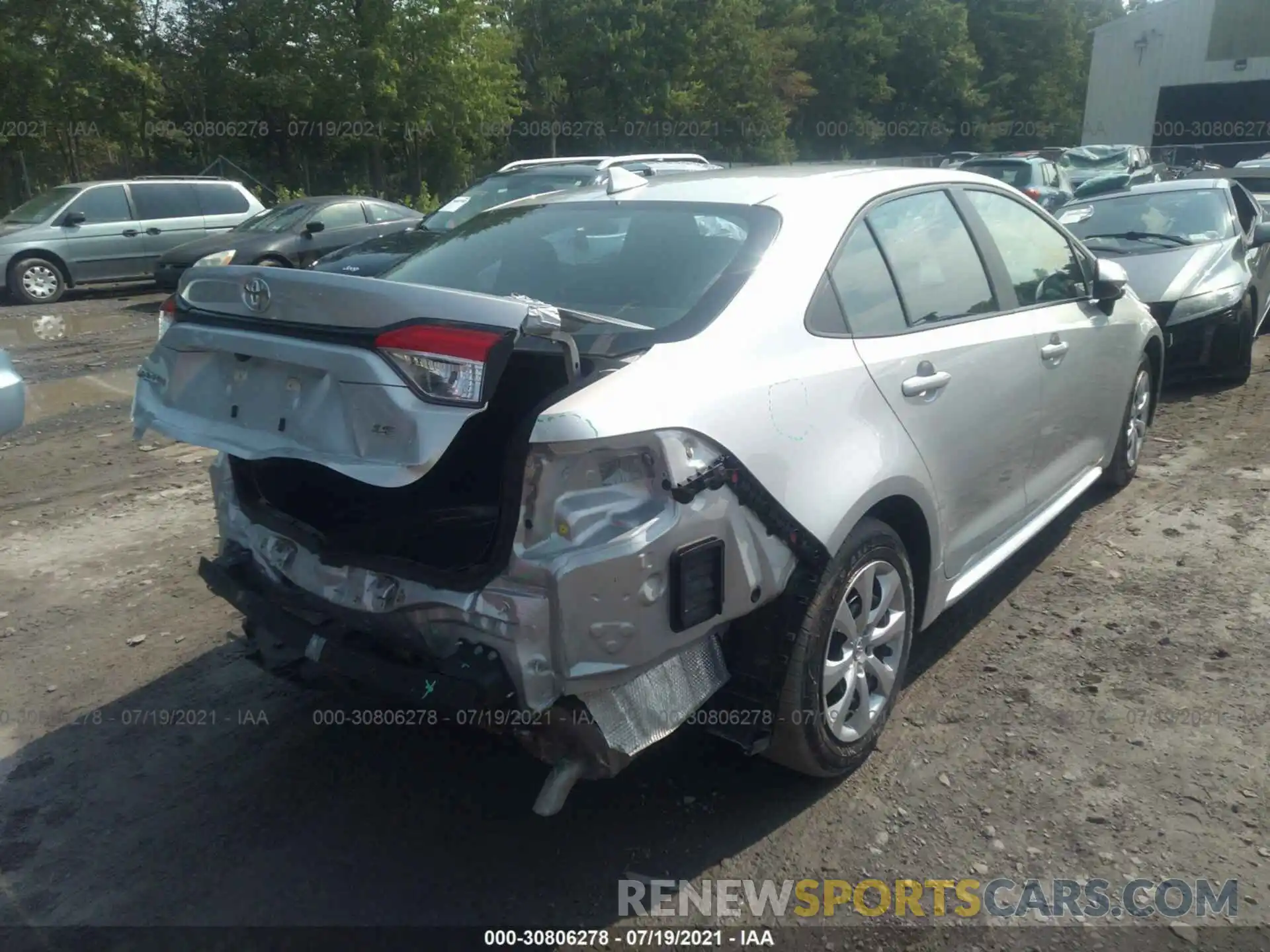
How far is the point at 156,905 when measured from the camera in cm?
274

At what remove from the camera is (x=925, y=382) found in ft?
10.7

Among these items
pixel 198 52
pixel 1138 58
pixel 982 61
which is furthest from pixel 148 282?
pixel 982 61

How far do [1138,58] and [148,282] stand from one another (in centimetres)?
3645

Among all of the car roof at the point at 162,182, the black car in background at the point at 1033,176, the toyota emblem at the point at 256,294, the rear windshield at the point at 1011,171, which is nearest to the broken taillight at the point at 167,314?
the toyota emblem at the point at 256,294

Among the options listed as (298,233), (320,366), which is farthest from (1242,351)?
(298,233)

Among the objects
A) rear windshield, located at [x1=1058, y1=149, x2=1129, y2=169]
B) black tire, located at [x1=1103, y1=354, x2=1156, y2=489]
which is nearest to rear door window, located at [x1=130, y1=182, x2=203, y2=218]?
black tire, located at [x1=1103, y1=354, x2=1156, y2=489]

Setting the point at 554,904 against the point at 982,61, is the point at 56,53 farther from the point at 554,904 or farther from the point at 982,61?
the point at 982,61

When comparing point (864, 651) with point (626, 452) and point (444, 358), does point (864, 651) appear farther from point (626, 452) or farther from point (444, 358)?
point (444, 358)

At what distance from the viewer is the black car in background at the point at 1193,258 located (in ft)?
24.7

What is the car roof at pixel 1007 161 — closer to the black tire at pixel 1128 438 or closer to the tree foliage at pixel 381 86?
the tree foliage at pixel 381 86

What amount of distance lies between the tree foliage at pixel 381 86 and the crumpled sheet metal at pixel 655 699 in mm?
21800

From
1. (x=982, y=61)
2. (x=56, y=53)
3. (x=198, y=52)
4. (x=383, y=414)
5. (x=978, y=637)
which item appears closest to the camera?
(x=383, y=414)

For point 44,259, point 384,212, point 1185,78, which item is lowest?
point 44,259

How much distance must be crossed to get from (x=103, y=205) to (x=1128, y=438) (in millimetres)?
14575
